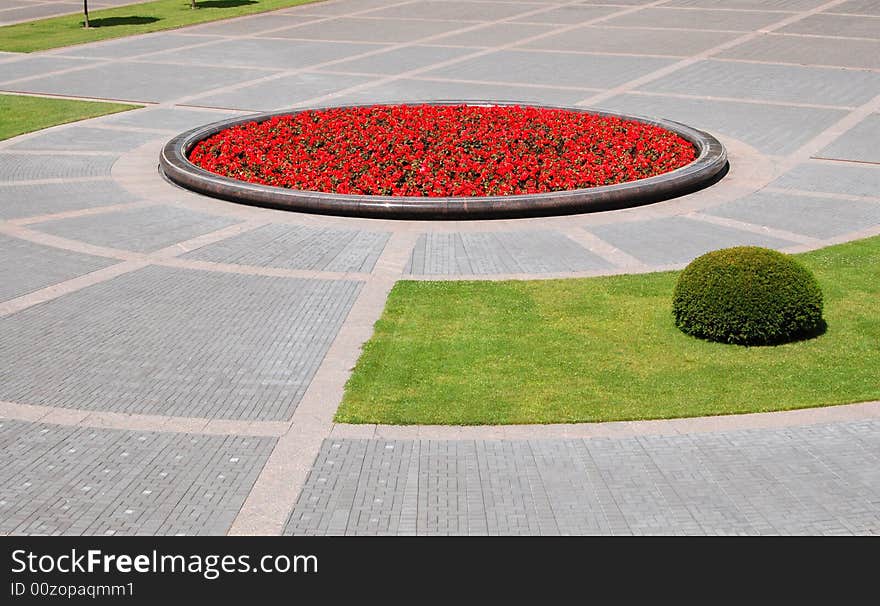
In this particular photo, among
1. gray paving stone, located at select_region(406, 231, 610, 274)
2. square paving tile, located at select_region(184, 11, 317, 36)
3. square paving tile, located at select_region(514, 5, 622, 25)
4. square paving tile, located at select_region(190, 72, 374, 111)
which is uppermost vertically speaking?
square paving tile, located at select_region(184, 11, 317, 36)

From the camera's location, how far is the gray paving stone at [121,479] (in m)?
8.56

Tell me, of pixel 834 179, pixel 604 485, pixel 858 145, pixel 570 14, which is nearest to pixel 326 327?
pixel 604 485

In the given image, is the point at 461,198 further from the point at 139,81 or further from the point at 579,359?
the point at 139,81

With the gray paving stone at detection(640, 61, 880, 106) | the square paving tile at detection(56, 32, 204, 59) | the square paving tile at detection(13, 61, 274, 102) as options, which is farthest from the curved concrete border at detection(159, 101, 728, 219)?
the square paving tile at detection(56, 32, 204, 59)

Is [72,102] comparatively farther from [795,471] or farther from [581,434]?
[795,471]

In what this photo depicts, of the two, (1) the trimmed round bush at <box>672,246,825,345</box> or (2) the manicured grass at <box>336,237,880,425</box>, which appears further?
(1) the trimmed round bush at <box>672,246,825,345</box>

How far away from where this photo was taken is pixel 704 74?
30469mm

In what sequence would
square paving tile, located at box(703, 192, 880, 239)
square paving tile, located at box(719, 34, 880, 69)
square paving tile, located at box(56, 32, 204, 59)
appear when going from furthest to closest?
square paving tile, located at box(56, 32, 204, 59) → square paving tile, located at box(719, 34, 880, 69) → square paving tile, located at box(703, 192, 880, 239)

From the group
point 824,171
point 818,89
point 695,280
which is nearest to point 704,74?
point 818,89

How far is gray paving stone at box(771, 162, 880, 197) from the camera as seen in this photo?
1870 centimetres

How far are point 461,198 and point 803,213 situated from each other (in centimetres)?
589

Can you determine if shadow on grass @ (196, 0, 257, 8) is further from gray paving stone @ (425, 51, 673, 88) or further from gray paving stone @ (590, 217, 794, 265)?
gray paving stone @ (590, 217, 794, 265)

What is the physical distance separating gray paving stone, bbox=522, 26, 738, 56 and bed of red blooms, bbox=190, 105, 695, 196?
525 inches

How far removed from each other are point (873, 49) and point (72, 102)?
2630cm
